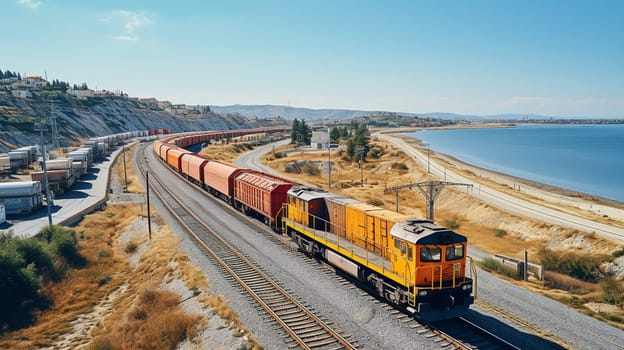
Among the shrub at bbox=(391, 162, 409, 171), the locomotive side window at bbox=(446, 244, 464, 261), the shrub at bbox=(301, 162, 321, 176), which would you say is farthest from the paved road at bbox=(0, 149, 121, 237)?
the shrub at bbox=(391, 162, 409, 171)

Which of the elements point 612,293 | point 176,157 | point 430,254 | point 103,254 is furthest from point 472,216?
point 176,157

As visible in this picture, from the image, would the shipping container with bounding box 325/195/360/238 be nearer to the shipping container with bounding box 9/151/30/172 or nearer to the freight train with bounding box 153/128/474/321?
the freight train with bounding box 153/128/474/321

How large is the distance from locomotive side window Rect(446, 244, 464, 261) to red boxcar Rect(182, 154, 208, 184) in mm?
37432

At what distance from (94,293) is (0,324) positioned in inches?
187

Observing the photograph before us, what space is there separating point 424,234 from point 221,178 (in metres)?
28.8

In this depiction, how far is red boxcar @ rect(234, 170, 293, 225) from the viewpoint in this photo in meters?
30.5

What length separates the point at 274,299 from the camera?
64.3 feet

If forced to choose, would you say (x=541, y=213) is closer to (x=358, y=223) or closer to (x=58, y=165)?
(x=358, y=223)

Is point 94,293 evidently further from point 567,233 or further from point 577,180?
point 577,180

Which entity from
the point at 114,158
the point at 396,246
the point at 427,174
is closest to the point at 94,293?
the point at 396,246

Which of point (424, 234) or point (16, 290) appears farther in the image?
point (16, 290)

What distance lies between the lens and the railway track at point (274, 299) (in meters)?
16.0

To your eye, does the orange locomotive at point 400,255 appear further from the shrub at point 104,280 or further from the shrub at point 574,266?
the shrub at point 574,266

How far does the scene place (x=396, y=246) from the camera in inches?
704
